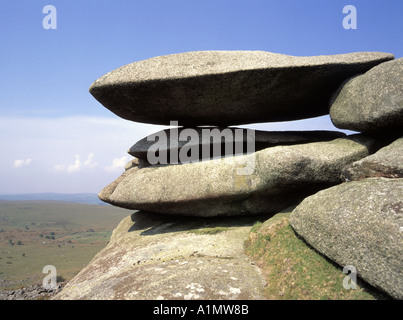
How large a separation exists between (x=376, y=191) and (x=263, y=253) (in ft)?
15.1

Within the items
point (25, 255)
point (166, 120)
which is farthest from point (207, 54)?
point (25, 255)

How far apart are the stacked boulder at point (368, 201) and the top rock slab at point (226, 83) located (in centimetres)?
128

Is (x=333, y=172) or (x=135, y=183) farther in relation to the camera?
(x=135, y=183)

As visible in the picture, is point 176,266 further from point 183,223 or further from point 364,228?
point 364,228

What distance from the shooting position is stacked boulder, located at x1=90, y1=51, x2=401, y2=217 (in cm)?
1271

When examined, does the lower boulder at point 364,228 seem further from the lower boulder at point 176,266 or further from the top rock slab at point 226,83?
the top rock slab at point 226,83

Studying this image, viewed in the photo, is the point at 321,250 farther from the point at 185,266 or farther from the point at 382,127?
Result: the point at 382,127

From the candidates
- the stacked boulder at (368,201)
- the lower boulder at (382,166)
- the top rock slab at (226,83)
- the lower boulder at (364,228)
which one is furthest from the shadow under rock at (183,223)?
the top rock slab at (226,83)

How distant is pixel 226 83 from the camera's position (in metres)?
13.6

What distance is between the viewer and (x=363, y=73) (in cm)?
1318

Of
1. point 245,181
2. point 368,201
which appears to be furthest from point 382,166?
point 245,181

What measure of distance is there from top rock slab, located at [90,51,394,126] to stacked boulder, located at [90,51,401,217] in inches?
2.0

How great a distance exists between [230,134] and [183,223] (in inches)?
225

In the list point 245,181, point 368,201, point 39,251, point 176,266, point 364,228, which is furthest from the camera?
point 39,251
